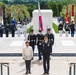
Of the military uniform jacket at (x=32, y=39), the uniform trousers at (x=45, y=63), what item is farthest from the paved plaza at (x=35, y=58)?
the military uniform jacket at (x=32, y=39)

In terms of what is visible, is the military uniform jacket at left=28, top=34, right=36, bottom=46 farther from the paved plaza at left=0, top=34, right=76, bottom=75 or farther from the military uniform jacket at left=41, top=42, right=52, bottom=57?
the military uniform jacket at left=41, top=42, right=52, bottom=57

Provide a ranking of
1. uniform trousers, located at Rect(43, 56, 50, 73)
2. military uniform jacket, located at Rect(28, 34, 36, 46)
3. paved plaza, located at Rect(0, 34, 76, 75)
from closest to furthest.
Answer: uniform trousers, located at Rect(43, 56, 50, 73), paved plaza, located at Rect(0, 34, 76, 75), military uniform jacket, located at Rect(28, 34, 36, 46)

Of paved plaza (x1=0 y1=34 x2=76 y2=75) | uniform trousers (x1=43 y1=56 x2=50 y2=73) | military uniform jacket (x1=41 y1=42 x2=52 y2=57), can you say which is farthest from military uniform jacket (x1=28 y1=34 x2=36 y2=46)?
military uniform jacket (x1=41 y1=42 x2=52 y2=57)

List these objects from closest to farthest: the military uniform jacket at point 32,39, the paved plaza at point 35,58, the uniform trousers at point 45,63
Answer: the uniform trousers at point 45,63
the paved plaza at point 35,58
the military uniform jacket at point 32,39

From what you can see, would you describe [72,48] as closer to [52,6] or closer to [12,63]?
[12,63]

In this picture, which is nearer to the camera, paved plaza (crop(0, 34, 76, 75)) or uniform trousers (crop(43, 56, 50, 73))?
uniform trousers (crop(43, 56, 50, 73))

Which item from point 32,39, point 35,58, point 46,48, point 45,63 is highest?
point 32,39

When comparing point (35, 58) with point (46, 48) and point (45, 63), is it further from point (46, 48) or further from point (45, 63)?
point (46, 48)

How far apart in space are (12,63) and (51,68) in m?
2.17

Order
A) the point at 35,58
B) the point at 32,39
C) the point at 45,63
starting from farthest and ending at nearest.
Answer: the point at 35,58, the point at 32,39, the point at 45,63

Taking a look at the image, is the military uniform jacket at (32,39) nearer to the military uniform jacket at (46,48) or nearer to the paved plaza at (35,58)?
the paved plaza at (35,58)

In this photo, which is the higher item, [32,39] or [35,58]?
[32,39]

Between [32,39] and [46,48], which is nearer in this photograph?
[46,48]

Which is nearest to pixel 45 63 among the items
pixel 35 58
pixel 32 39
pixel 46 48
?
pixel 46 48
